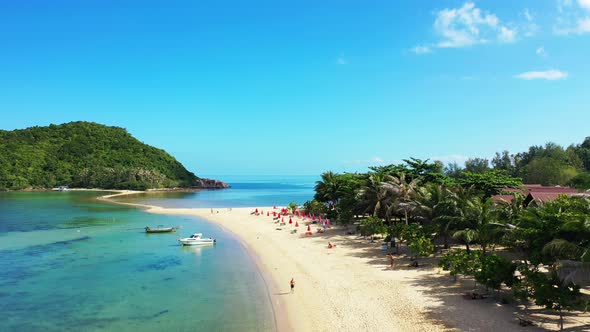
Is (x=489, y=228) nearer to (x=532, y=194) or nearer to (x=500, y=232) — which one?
(x=500, y=232)

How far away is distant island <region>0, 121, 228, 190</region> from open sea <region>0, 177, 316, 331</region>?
326 ft

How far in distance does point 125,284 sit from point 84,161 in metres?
142

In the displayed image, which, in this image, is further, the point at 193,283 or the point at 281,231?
the point at 281,231

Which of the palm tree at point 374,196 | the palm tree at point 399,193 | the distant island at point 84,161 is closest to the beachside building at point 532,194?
the palm tree at point 399,193

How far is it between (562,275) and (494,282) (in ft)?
15.4

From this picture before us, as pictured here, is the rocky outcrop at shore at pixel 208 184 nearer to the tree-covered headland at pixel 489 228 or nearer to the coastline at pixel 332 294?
the tree-covered headland at pixel 489 228

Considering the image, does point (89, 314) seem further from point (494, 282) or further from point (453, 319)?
point (494, 282)

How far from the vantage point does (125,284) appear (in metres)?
24.8

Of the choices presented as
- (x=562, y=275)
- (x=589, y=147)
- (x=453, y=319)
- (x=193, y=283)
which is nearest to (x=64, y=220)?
(x=193, y=283)

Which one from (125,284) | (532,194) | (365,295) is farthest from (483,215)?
(125,284)

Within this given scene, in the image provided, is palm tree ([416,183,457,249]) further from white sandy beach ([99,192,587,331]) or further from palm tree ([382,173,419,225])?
white sandy beach ([99,192,587,331])

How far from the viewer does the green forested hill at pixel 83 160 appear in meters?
133

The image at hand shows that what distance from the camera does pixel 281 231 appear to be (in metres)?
44.3

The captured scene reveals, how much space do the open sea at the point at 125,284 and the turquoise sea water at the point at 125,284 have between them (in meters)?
0.06
